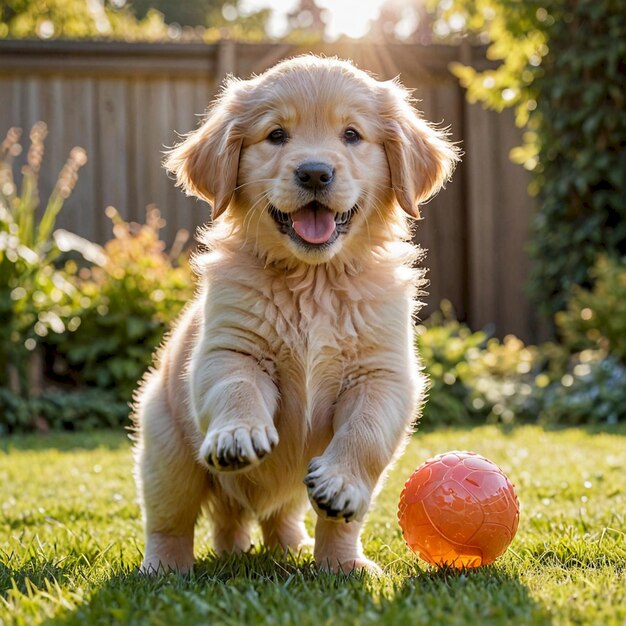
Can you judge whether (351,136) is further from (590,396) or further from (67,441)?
(590,396)

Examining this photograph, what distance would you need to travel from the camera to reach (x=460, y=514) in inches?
111

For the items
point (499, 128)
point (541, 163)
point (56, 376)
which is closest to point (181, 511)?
point (56, 376)

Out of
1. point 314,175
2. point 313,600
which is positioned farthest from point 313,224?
point 313,600

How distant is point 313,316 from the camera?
10.1ft

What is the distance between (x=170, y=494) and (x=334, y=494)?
95cm

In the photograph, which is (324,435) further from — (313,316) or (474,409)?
(474,409)

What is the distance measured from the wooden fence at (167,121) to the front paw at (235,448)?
6.53 m

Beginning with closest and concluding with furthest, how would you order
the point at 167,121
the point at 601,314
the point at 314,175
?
the point at 314,175 < the point at 601,314 < the point at 167,121

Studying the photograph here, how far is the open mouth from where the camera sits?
309cm

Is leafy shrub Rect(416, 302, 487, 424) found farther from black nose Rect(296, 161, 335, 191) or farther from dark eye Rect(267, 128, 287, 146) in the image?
black nose Rect(296, 161, 335, 191)

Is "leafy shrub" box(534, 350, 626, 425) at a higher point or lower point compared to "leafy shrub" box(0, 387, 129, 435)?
higher

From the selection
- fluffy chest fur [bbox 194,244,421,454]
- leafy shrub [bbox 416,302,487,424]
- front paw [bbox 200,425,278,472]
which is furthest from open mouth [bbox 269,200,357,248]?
leafy shrub [bbox 416,302,487,424]

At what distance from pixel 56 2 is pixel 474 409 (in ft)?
32.9

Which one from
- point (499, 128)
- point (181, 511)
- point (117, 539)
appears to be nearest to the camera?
point (181, 511)
